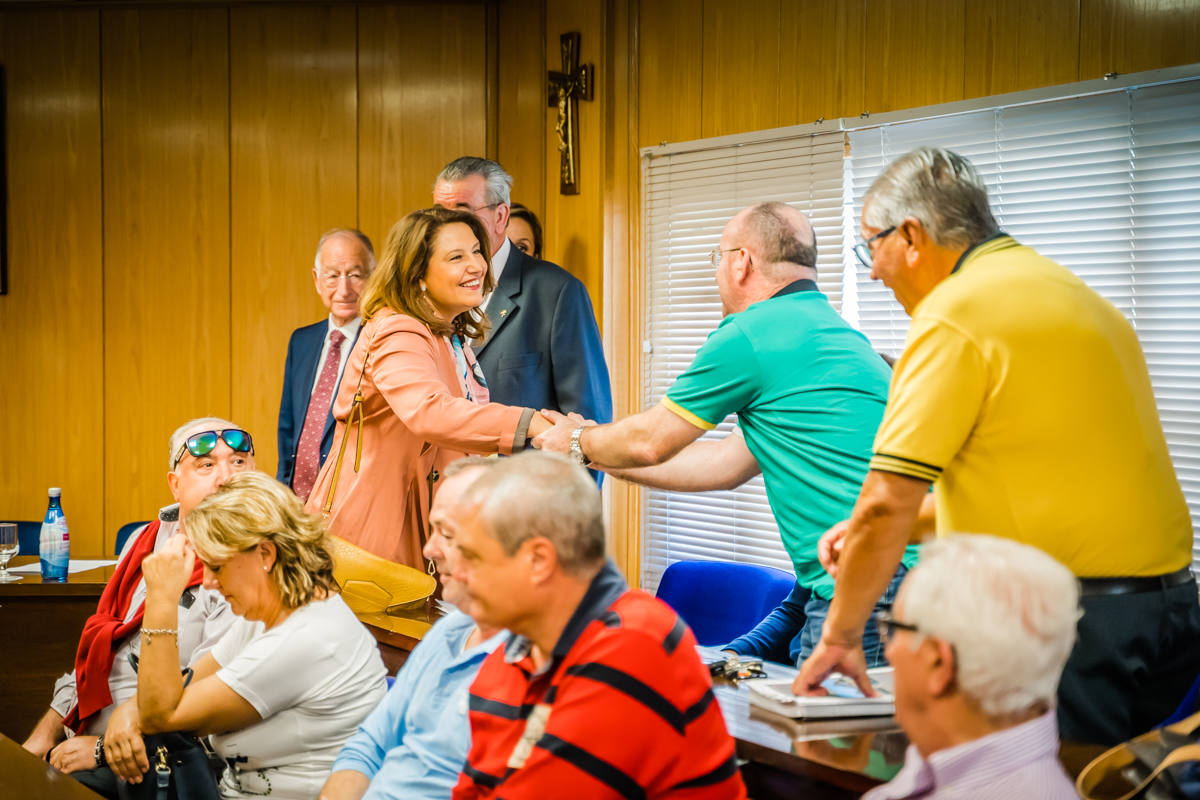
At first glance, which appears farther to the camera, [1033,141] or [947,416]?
[1033,141]

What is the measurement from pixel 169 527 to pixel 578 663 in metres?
1.78

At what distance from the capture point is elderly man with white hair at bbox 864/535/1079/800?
4.00 ft

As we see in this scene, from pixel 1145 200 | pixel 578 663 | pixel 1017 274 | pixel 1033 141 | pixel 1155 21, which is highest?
pixel 1155 21

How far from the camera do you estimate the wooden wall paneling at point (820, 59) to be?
3.79m

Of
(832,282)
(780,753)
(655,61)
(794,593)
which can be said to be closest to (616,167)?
(655,61)

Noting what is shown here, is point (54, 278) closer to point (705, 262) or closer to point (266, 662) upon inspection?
point (705, 262)

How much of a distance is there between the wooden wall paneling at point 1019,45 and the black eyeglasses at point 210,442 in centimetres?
245

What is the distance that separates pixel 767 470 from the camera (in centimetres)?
245

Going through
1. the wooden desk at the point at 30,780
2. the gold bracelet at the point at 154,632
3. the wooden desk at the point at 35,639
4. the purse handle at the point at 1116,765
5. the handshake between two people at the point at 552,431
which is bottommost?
the wooden desk at the point at 35,639

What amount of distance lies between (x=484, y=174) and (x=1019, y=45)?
172 centimetres

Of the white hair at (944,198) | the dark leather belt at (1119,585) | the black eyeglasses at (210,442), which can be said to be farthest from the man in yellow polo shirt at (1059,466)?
the black eyeglasses at (210,442)

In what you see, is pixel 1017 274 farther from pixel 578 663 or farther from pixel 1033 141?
pixel 1033 141

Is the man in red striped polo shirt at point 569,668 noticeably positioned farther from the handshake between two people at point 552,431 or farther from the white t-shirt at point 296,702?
the handshake between two people at point 552,431

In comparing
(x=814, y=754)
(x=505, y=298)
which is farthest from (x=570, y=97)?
(x=814, y=754)
